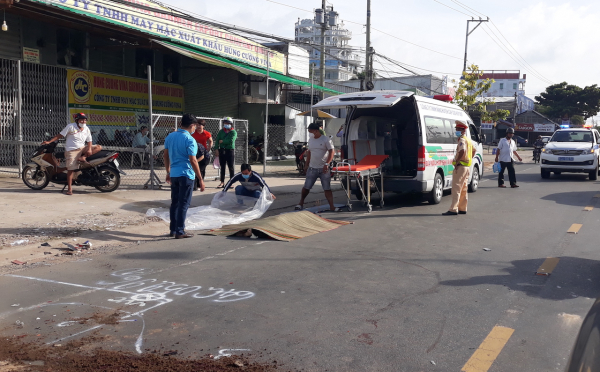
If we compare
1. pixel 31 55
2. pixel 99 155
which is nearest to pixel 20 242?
pixel 99 155

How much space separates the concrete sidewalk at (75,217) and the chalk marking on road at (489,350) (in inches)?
203

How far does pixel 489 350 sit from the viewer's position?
388 centimetres

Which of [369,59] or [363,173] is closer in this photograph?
[363,173]

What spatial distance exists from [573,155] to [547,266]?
43.3 ft

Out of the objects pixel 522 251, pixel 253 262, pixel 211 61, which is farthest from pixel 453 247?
pixel 211 61

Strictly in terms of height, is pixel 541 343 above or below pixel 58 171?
below

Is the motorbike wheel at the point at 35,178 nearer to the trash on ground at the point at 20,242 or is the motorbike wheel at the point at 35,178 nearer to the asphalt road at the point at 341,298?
the trash on ground at the point at 20,242

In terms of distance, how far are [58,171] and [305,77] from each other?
70.3ft

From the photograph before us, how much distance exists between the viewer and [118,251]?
23.2 ft

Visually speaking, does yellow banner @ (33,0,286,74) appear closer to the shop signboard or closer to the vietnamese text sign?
the vietnamese text sign

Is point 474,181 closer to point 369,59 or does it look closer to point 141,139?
point 141,139

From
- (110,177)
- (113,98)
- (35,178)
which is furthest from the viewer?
(113,98)

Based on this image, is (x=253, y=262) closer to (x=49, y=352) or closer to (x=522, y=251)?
(x=49, y=352)

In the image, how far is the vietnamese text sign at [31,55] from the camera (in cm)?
1551
